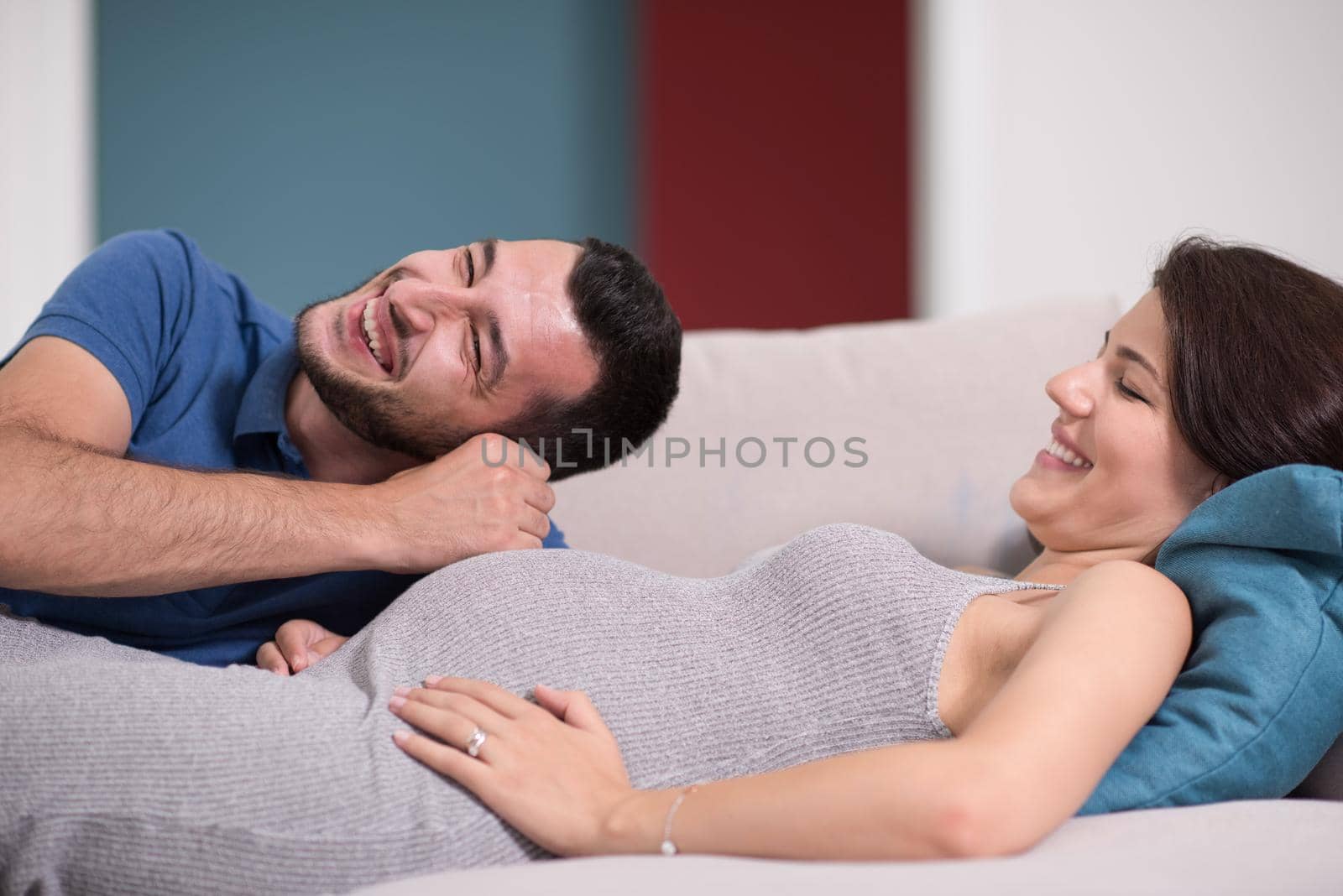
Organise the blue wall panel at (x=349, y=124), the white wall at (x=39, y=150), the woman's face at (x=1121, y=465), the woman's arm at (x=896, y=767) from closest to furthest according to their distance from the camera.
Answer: the woman's arm at (x=896, y=767)
the woman's face at (x=1121, y=465)
the white wall at (x=39, y=150)
the blue wall panel at (x=349, y=124)

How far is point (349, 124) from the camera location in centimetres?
418

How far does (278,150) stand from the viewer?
4164 mm

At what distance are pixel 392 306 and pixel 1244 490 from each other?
1.09m

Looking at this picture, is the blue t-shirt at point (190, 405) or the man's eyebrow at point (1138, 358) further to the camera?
the blue t-shirt at point (190, 405)

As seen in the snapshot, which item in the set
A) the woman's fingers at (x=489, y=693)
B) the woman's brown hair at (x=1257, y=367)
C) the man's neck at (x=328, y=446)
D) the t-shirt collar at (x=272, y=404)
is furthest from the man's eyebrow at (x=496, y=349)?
the woman's brown hair at (x=1257, y=367)

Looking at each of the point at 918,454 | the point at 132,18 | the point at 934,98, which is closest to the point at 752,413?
the point at 918,454

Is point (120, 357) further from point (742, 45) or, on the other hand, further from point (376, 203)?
point (742, 45)

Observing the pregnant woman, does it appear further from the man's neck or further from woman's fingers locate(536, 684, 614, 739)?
the man's neck

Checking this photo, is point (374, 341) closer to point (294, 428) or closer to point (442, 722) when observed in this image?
point (294, 428)

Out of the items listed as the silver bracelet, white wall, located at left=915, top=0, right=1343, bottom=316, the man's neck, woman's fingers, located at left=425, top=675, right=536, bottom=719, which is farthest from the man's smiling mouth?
white wall, located at left=915, top=0, right=1343, bottom=316

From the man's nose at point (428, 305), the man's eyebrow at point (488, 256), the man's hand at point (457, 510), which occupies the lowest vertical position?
the man's hand at point (457, 510)

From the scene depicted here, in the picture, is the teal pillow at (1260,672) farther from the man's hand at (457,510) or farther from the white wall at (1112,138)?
the white wall at (1112,138)

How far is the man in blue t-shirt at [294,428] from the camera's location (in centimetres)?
125

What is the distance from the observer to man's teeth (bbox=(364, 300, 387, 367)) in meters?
1.56
